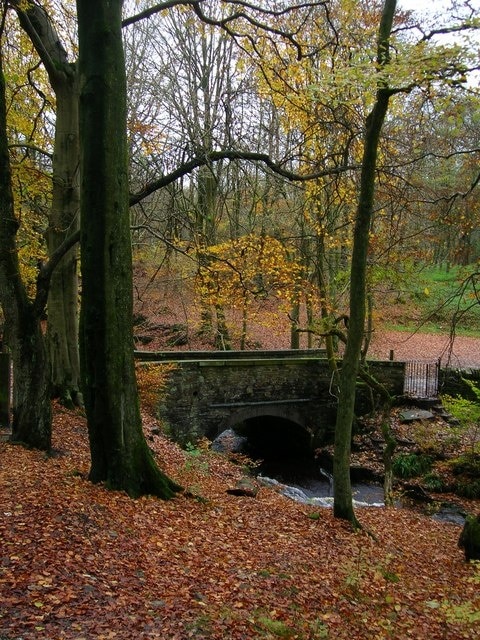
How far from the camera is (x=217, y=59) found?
1791 centimetres

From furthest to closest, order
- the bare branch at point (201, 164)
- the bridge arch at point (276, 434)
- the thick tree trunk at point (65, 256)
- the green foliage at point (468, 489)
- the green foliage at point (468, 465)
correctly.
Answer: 1. the bridge arch at point (276, 434)
2. the green foliage at point (468, 465)
3. the green foliage at point (468, 489)
4. the thick tree trunk at point (65, 256)
5. the bare branch at point (201, 164)

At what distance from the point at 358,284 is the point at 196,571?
4.20m

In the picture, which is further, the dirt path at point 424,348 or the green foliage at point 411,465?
the dirt path at point 424,348

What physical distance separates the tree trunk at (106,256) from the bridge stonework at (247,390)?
26.9 feet

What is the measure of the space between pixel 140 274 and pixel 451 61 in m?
16.3

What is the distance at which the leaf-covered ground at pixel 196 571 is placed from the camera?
3.49 m

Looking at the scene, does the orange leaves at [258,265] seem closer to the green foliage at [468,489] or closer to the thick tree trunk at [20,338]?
the green foliage at [468,489]

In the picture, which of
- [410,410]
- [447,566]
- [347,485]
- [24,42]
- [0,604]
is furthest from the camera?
[410,410]

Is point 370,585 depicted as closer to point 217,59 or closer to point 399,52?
point 399,52

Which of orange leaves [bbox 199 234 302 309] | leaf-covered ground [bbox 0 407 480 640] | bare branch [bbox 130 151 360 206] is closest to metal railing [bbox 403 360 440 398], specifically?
orange leaves [bbox 199 234 302 309]

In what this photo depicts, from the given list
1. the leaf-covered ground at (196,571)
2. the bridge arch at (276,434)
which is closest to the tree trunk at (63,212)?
the leaf-covered ground at (196,571)

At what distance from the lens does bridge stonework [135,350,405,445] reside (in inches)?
577

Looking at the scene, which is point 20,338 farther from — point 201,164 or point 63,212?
point 63,212

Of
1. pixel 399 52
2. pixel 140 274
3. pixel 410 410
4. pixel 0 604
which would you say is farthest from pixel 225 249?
pixel 0 604
